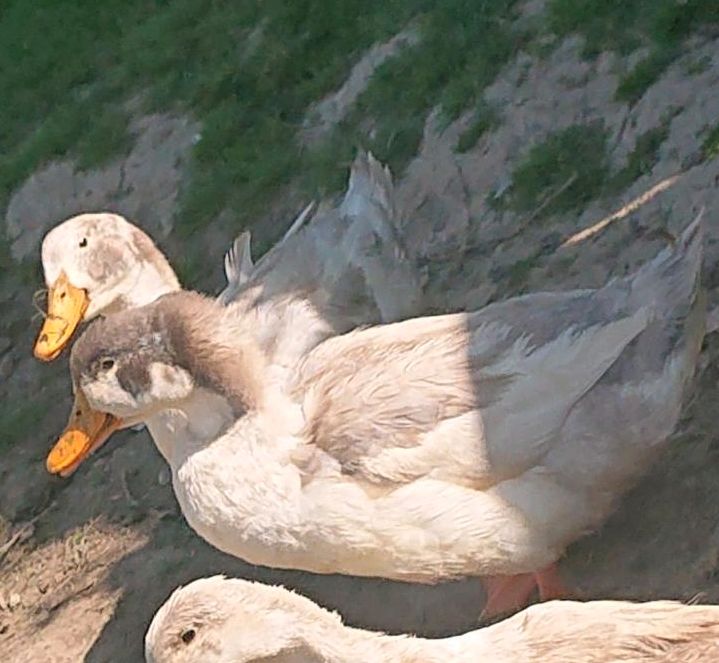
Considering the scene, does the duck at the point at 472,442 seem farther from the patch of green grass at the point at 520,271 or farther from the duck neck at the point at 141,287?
the patch of green grass at the point at 520,271

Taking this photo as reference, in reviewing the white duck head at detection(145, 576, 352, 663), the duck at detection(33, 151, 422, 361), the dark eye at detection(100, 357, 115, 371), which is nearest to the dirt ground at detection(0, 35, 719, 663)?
the duck at detection(33, 151, 422, 361)

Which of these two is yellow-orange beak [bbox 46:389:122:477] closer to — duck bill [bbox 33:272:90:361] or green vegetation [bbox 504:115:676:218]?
duck bill [bbox 33:272:90:361]

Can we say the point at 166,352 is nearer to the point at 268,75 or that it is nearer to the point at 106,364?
the point at 106,364

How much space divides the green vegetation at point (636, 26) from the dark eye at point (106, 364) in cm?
264

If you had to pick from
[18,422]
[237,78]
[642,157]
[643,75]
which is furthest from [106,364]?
[237,78]

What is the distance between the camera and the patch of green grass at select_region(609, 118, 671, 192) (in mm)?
5879

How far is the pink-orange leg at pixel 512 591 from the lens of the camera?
4566 millimetres

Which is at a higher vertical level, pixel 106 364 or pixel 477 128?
pixel 106 364

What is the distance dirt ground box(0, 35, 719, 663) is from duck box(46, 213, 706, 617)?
10.0 inches

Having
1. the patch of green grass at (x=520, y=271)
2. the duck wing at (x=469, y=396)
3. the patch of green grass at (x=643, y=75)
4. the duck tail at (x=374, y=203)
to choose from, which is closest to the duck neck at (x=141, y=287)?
the duck tail at (x=374, y=203)

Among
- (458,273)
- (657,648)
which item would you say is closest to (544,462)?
(657,648)

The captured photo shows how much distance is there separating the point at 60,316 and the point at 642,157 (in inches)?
89.1

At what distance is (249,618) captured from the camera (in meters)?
3.64

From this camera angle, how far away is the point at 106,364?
461cm
